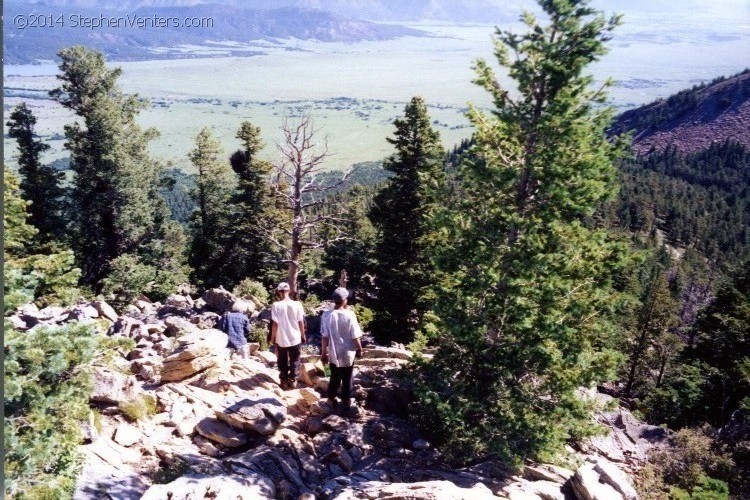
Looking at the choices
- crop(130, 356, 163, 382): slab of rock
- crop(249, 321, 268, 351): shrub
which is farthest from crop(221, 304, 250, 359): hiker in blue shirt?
crop(130, 356, 163, 382): slab of rock

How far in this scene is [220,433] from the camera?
9.97 meters

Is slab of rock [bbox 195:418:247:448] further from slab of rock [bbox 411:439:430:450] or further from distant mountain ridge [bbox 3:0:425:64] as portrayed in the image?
distant mountain ridge [bbox 3:0:425:64]

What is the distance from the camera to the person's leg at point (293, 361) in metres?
12.0

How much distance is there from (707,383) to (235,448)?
23140 millimetres

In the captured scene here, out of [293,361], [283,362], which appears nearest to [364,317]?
[293,361]

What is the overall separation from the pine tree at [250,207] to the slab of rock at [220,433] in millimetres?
21008

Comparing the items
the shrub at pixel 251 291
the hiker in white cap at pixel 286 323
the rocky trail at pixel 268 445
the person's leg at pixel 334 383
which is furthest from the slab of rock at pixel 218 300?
the person's leg at pixel 334 383

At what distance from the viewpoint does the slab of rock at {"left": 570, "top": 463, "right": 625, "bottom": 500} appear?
27.5ft

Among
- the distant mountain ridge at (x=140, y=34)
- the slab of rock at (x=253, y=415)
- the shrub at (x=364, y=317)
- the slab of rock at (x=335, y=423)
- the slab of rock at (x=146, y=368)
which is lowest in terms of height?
the shrub at (x=364, y=317)

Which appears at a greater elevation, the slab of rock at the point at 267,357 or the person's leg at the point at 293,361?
the person's leg at the point at 293,361

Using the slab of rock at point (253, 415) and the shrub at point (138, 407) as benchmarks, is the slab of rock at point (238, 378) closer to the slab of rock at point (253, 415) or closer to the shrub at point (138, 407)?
the slab of rock at point (253, 415)

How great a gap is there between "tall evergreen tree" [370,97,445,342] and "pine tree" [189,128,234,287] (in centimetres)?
1490

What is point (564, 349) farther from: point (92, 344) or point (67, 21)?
point (67, 21)

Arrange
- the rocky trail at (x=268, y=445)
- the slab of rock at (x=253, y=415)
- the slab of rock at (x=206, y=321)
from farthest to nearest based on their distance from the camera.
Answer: the slab of rock at (x=206, y=321) < the slab of rock at (x=253, y=415) < the rocky trail at (x=268, y=445)
